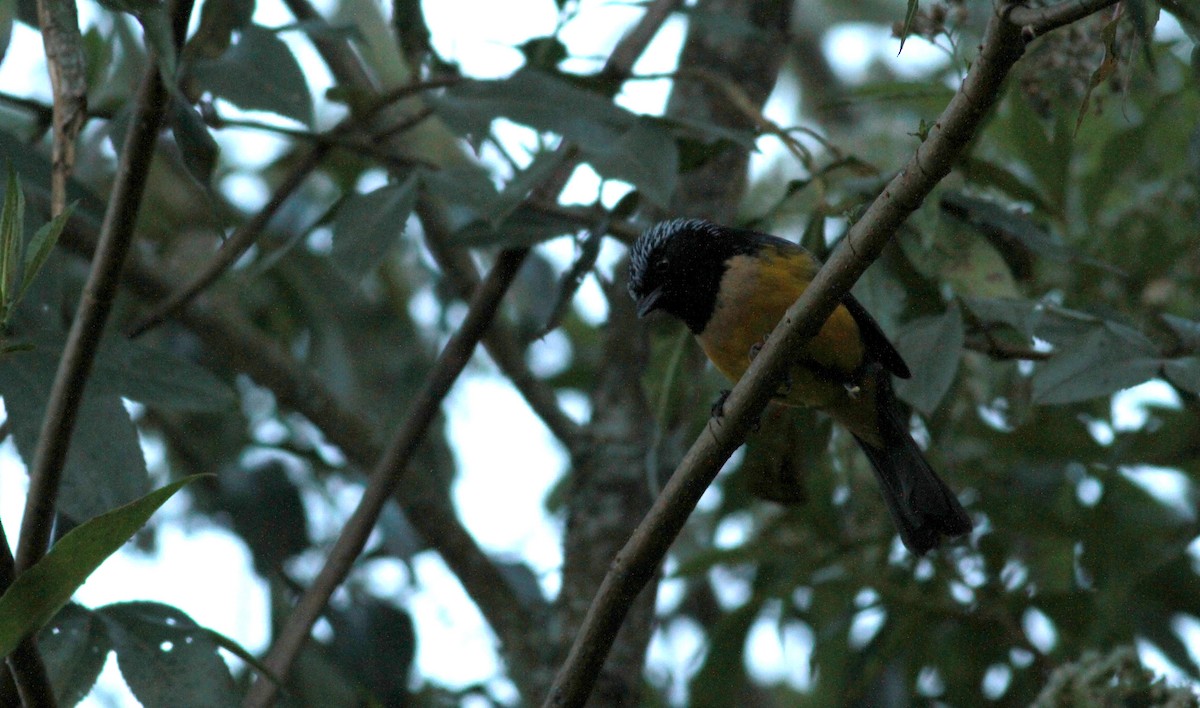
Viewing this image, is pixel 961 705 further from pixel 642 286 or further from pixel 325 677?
pixel 325 677

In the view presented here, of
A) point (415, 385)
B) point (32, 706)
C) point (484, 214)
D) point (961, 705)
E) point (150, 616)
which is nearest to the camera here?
point (32, 706)

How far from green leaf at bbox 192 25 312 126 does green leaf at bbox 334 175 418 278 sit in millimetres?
286

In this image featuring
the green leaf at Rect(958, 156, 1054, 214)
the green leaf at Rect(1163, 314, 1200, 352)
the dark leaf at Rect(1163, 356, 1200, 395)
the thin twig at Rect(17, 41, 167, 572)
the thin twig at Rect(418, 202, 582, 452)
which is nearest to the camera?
the thin twig at Rect(17, 41, 167, 572)

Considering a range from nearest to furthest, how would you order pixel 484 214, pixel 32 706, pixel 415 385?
pixel 32 706 < pixel 484 214 < pixel 415 385

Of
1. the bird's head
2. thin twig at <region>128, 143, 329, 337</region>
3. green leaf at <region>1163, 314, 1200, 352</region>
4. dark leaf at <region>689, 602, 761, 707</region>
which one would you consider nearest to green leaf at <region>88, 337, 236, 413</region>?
thin twig at <region>128, 143, 329, 337</region>

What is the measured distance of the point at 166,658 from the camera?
2.38m

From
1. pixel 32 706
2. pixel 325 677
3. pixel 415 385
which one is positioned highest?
pixel 415 385

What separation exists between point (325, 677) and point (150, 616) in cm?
169

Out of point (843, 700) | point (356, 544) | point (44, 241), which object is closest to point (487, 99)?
point (356, 544)

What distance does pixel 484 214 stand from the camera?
2984mm

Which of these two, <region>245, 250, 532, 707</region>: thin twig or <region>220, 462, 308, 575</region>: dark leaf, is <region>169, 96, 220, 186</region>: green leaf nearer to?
<region>245, 250, 532, 707</region>: thin twig

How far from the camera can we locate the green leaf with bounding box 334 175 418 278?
9.79 ft

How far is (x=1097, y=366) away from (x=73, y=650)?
2107mm

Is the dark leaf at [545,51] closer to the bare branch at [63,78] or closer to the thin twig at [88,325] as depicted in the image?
the bare branch at [63,78]
